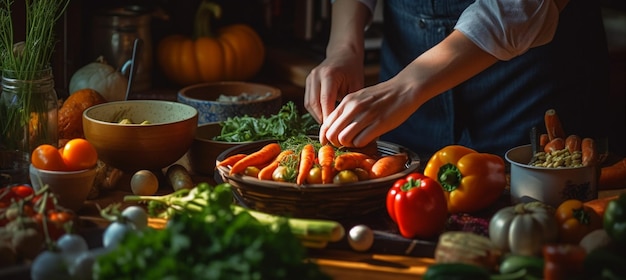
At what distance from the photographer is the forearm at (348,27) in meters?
2.48

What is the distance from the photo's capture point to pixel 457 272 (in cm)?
140

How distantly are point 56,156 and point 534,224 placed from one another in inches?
36.6

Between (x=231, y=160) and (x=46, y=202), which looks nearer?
(x=46, y=202)

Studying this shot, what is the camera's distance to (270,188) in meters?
1.78

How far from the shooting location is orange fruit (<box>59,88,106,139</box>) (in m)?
2.24

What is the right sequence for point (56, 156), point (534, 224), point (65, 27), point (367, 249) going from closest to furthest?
point (534, 224), point (367, 249), point (56, 156), point (65, 27)

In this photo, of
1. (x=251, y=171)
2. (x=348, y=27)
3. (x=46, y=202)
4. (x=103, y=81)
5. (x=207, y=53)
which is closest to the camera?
(x=46, y=202)

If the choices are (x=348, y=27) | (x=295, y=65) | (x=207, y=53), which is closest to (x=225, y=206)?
(x=348, y=27)

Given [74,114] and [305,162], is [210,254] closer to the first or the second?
[305,162]

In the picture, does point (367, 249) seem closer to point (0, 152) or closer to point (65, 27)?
point (0, 152)

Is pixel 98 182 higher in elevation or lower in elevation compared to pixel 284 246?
lower

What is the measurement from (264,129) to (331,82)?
0.20m

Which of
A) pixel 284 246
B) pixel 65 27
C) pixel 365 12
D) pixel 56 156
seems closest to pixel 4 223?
pixel 56 156

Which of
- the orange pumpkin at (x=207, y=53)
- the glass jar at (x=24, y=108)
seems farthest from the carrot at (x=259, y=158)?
the orange pumpkin at (x=207, y=53)
